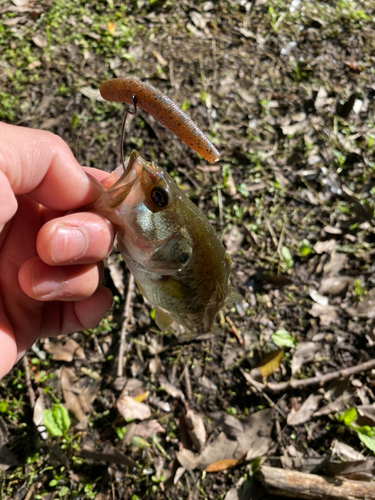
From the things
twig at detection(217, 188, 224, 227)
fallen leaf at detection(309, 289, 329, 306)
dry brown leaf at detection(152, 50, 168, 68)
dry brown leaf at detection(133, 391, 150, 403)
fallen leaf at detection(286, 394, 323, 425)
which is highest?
dry brown leaf at detection(152, 50, 168, 68)

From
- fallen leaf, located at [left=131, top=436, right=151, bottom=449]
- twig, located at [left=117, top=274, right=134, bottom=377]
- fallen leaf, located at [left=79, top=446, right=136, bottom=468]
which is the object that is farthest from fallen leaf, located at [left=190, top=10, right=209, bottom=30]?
fallen leaf, located at [left=79, top=446, right=136, bottom=468]

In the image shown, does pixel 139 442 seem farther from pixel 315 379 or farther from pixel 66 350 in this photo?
pixel 315 379

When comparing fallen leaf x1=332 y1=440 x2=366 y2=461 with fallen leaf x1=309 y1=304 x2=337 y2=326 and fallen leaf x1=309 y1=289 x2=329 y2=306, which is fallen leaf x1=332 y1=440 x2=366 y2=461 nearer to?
fallen leaf x1=309 y1=304 x2=337 y2=326

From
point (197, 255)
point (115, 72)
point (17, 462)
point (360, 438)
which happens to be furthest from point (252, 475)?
point (115, 72)

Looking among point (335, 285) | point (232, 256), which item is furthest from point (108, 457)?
point (335, 285)

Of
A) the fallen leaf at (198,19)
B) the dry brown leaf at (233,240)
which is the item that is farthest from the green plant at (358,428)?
the fallen leaf at (198,19)

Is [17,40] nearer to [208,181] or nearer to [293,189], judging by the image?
[208,181]
